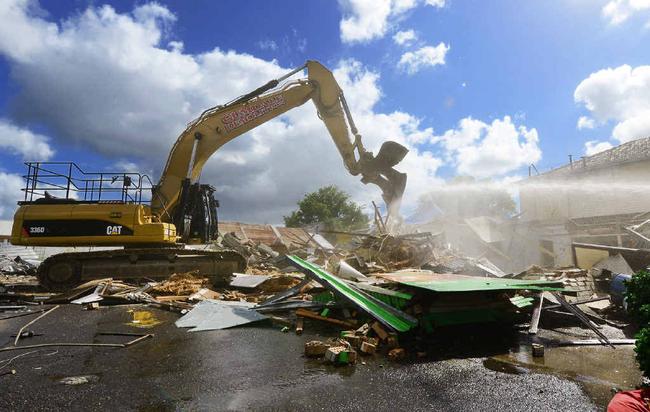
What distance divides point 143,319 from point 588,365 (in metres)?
6.90

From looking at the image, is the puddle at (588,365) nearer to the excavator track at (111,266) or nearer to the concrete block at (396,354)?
the concrete block at (396,354)

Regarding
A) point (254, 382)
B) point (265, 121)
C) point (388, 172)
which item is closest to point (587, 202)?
point (388, 172)

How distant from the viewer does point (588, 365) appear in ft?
14.0

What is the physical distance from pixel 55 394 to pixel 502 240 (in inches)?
841

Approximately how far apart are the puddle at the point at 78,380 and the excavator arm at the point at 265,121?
22.3ft

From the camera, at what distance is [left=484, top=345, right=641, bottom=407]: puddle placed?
3.63m

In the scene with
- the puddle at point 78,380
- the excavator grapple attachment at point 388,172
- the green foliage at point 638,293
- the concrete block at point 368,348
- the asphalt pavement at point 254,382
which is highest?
the excavator grapple attachment at point 388,172

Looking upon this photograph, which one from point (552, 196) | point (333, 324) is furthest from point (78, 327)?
point (552, 196)

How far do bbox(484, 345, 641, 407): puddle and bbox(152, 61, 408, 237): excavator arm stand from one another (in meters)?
7.26

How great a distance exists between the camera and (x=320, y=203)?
5131cm

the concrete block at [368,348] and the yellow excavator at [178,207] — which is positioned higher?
the yellow excavator at [178,207]

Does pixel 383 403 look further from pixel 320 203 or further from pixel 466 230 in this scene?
pixel 320 203

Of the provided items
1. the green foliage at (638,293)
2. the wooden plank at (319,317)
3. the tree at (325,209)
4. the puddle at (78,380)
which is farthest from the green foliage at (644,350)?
the tree at (325,209)

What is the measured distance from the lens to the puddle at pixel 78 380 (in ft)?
12.3
